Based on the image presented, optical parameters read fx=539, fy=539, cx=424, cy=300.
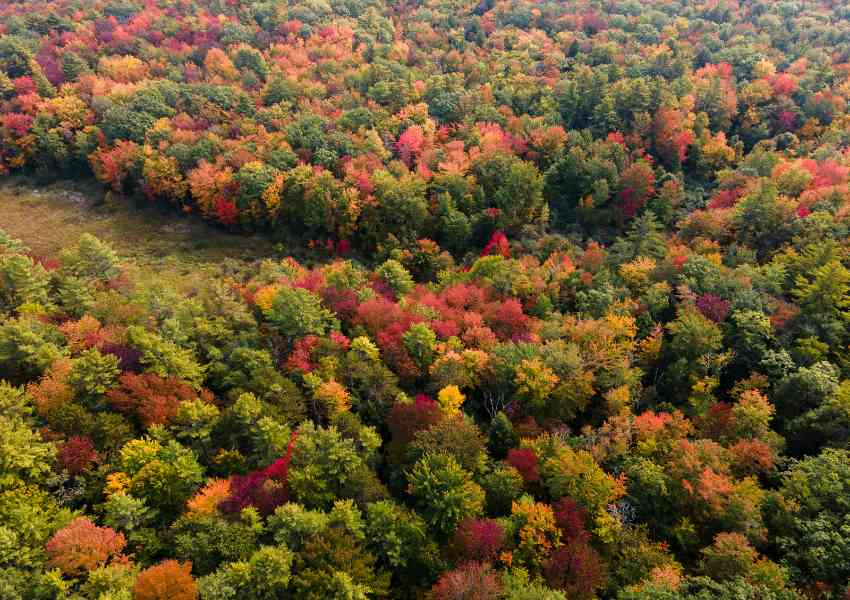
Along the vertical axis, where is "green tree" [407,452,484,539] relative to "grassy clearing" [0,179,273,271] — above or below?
above

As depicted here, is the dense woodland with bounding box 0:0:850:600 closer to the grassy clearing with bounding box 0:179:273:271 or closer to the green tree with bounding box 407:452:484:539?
the green tree with bounding box 407:452:484:539

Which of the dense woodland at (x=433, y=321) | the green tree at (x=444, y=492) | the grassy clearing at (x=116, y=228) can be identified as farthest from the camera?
the grassy clearing at (x=116, y=228)

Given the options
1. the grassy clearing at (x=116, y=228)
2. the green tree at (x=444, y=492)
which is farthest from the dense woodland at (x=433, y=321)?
the grassy clearing at (x=116, y=228)

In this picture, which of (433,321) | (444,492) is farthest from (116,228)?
(444,492)

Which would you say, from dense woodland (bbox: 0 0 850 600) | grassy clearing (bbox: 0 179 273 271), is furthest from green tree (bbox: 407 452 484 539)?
grassy clearing (bbox: 0 179 273 271)

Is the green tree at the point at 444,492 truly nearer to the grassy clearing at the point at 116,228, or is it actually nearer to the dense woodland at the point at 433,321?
the dense woodland at the point at 433,321

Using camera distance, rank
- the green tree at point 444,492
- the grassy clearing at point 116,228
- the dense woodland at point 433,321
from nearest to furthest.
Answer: the dense woodland at point 433,321
the green tree at point 444,492
the grassy clearing at point 116,228
